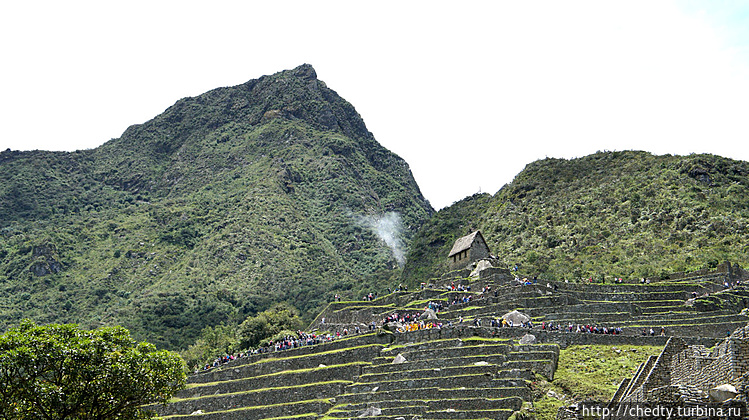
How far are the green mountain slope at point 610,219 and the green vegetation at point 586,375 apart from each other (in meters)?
27.7

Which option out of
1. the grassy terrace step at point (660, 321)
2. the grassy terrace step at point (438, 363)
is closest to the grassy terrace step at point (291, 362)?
the grassy terrace step at point (438, 363)

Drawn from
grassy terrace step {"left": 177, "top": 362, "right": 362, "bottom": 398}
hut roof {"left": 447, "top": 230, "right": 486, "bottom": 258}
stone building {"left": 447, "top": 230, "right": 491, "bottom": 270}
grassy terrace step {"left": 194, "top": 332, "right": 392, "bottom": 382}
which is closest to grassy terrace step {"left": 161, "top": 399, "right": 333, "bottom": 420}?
grassy terrace step {"left": 177, "top": 362, "right": 362, "bottom": 398}

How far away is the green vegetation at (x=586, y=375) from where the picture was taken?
110ft

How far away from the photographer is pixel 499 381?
117ft

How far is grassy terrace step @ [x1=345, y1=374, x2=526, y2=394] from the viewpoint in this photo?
3572cm

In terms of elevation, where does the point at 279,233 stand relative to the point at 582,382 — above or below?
above

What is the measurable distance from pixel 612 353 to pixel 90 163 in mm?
184496

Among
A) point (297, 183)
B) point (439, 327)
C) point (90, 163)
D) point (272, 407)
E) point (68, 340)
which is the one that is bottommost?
point (272, 407)

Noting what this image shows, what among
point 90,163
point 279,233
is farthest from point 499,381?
point 90,163

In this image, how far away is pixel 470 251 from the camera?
69.7 m

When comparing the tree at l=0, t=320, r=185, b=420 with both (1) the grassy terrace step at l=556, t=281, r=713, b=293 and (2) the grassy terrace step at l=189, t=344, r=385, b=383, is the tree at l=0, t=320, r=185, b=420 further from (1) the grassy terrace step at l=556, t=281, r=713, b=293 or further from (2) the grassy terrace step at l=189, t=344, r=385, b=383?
(1) the grassy terrace step at l=556, t=281, r=713, b=293

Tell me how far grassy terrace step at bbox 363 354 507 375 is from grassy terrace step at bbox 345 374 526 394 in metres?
1.33

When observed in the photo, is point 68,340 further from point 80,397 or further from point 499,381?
point 499,381

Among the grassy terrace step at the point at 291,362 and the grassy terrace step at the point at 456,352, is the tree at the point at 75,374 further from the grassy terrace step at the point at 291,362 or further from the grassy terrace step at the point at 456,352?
the grassy terrace step at the point at 291,362
